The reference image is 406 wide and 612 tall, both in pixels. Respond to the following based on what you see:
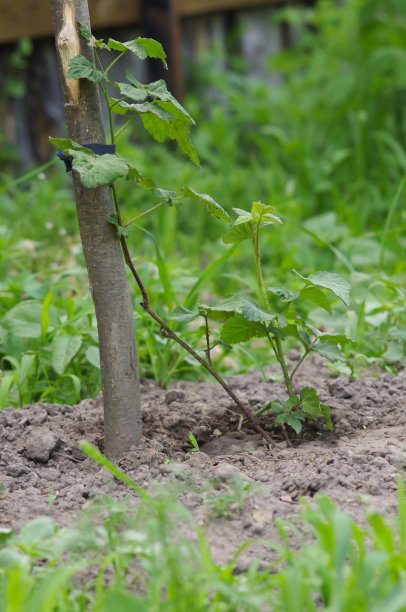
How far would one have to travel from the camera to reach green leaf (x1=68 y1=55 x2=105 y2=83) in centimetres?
149

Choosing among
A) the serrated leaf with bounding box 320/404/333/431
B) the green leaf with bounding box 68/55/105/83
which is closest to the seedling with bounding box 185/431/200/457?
the serrated leaf with bounding box 320/404/333/431

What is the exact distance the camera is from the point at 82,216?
1.66 meters

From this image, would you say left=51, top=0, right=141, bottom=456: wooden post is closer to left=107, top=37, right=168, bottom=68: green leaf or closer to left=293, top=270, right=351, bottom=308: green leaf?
left=107, top=37, right=168, bottom=68: green leaf

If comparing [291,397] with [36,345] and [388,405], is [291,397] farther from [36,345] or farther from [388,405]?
[36,345]

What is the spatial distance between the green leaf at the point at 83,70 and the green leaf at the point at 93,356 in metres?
1.02

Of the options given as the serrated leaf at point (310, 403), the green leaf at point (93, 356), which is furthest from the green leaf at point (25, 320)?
the serrated leaf at point (310, 403)

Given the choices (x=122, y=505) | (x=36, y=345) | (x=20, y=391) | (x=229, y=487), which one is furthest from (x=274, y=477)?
(x=36, y=345)

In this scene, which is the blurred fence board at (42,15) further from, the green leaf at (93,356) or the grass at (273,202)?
the green leaf at (93,356)

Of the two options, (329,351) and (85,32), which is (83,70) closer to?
(85,32)

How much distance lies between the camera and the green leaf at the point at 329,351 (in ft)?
5.72

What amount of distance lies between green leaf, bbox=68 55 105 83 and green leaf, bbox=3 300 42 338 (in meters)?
1.08

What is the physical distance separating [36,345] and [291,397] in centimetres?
104

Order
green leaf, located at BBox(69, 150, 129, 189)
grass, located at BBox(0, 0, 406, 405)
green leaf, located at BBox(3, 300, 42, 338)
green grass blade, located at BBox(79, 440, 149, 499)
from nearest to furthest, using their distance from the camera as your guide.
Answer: green grass blade, located at BBox(79, 440, 149, 499), green leaf, located at BBox(69, 150, 129, 189), green leaf, located at BBox(3, 300, 42, 338), grass, located at BBox(0, 0, 406, 405)

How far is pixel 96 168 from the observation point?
147 centimetres
